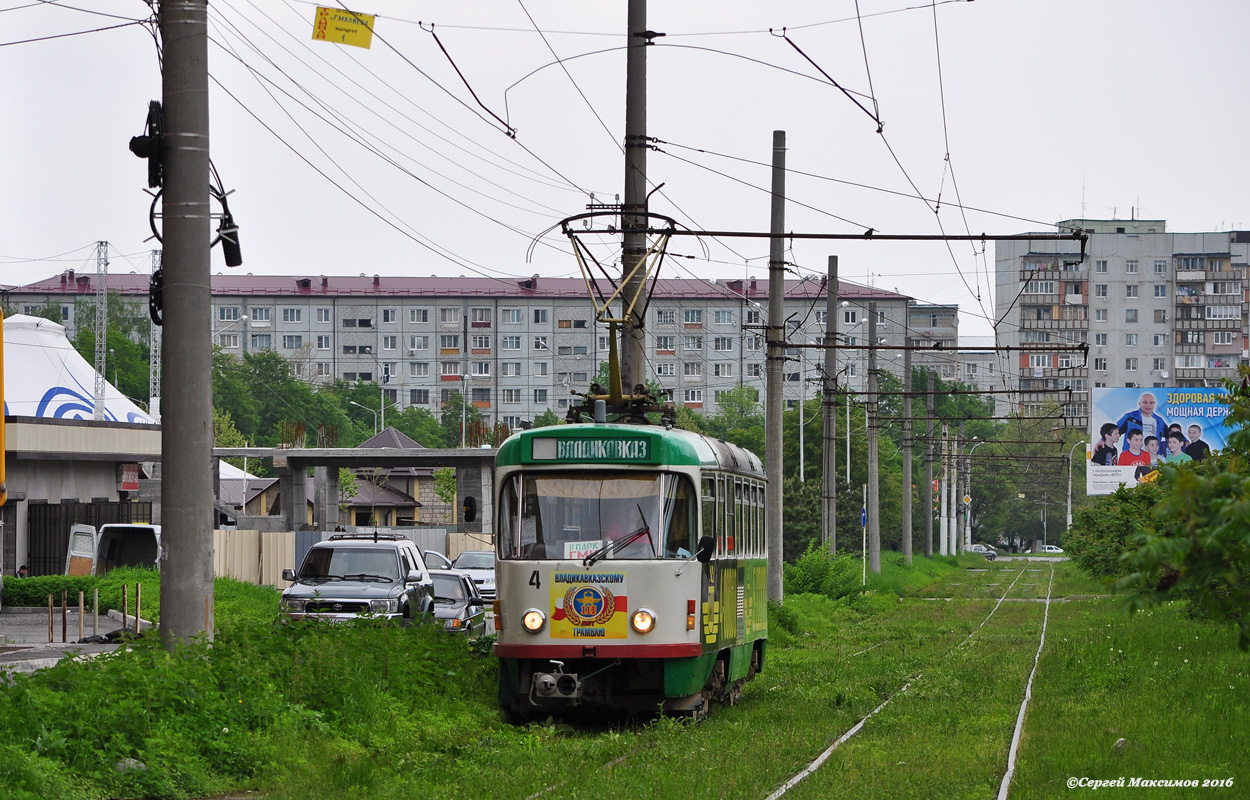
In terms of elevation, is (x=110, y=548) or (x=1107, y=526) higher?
(x=110, y=548)

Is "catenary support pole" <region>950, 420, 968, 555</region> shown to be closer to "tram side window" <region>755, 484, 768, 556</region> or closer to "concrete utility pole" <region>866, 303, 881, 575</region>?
"concrete utility pole" <region>866, 303, 881, 575</region>

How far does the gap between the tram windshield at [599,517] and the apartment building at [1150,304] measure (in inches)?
4963

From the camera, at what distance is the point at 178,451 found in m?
12.5

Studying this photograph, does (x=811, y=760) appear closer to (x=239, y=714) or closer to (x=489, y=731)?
(x=489, y=731)

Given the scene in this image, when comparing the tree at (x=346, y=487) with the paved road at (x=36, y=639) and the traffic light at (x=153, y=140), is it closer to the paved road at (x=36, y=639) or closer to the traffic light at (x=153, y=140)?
the paved road at (x=36, y=639)

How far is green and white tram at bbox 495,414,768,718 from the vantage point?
13633 millimetres

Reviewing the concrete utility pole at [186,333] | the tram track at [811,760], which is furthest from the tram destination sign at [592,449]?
the concrete utility pole at [186,333]

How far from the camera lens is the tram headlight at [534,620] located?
13656 mm

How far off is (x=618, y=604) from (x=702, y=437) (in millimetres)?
2370

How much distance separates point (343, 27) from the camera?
16.4 meters

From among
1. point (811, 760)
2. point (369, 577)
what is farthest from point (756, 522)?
point (811, 760)

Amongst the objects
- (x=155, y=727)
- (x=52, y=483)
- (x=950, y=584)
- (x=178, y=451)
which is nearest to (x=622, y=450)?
(x=178, y=451)

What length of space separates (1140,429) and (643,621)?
3779 centimetres

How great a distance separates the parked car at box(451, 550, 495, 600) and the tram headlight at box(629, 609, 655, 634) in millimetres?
20473
